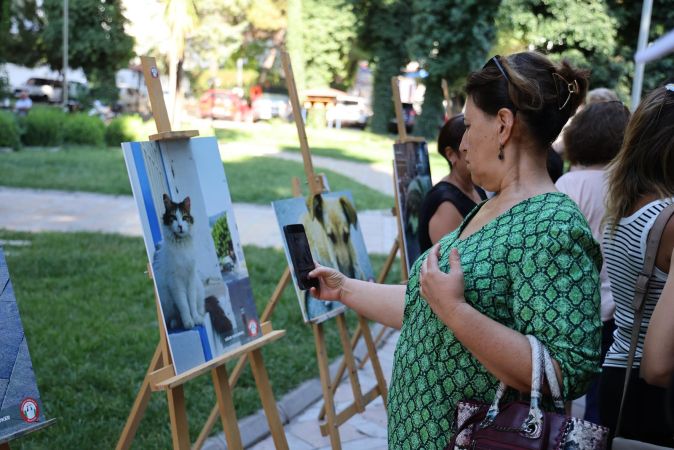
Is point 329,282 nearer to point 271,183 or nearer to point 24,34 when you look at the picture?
point 271,183

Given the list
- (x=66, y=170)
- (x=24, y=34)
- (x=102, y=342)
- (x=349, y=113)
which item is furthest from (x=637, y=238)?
(x=24, y=34)

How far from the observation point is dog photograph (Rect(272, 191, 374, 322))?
12.6 feet

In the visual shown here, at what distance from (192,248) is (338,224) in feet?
4.54

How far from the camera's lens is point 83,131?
21.3 metres

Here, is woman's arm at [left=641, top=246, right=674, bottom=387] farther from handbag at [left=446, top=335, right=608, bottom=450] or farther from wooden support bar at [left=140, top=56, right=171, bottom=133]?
wooden support bar at [left=140, top=56, right=171, bottom=133]

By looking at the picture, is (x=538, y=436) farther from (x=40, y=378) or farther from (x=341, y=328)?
(x=40, y=378)

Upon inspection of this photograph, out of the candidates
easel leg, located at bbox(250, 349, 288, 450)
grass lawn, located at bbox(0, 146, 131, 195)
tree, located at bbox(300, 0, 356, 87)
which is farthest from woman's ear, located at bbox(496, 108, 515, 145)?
tree, located at bbox(300, 0, 356, 87)

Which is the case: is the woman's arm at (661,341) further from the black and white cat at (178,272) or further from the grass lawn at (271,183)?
the grass lawn at (271,183)

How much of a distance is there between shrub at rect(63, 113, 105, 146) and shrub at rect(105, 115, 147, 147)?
0.30 meters

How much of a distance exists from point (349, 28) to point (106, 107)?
11469 millimetres

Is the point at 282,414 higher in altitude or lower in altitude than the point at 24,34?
lower

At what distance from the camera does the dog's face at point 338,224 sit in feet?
13.4

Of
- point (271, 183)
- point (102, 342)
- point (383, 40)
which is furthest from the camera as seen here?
point (383, 40)

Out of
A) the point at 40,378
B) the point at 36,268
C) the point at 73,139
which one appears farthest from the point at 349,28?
the point at 40,378
